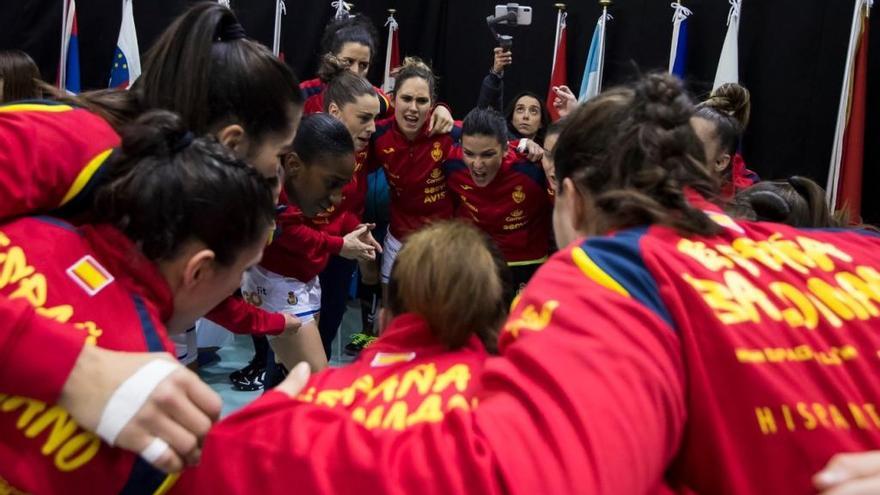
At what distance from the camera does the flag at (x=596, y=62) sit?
4832 mm

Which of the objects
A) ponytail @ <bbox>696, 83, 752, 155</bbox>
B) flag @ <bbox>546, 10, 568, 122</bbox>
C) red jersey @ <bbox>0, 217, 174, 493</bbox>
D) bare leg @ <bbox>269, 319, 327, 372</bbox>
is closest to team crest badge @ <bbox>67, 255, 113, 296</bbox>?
red jersey @ <bbox>0, 217, 174, 493</bbox>

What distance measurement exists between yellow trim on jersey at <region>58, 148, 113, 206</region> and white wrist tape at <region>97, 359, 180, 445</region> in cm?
32

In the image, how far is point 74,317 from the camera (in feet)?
3.17

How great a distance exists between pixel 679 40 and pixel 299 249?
9.82 ft

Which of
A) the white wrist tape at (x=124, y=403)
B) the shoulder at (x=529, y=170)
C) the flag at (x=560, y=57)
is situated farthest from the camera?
the flag at (x=560, y=57)

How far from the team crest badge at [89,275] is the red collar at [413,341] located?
1.27 ft

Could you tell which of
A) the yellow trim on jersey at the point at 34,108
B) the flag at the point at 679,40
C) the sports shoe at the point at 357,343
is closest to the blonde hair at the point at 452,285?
the yellow trim on jersey at the point at 34,108

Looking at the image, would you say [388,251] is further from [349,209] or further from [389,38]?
[389,38]

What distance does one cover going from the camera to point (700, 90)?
186 inches

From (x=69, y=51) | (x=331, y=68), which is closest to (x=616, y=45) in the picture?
(x=331, y=68)

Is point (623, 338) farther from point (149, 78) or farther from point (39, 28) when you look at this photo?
point (39, 28)

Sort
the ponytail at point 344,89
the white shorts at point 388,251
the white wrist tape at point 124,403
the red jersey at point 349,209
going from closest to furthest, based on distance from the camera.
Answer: the white wrist tape at point 124,403 < the red jersey at point 349,209 < the ponytail at point 344,89 < the white shorts at point 388,251

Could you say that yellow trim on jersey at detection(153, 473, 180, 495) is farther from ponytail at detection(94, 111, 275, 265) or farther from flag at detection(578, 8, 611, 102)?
flag at detection(578, 8, 611, 102)

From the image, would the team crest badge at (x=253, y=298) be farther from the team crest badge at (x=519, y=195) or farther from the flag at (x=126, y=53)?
the flag at (x=126, y=53)
